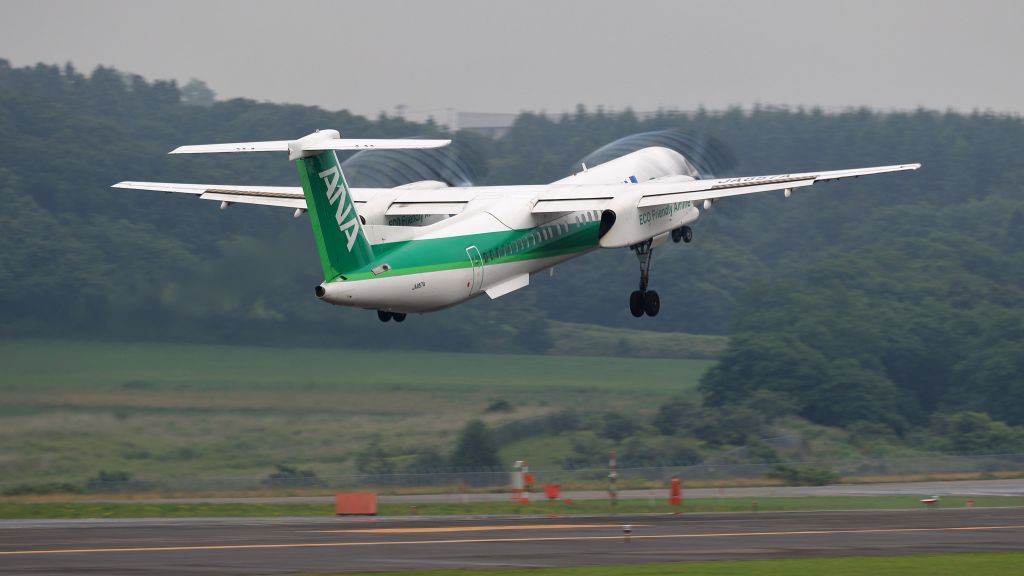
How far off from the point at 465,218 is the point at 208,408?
31358 millimetres

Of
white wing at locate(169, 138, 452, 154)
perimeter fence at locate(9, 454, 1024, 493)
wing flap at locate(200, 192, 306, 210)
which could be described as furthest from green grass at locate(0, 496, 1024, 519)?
white wing at locate(169, 138, 452, 154)

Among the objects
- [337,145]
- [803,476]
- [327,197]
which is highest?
[337,145]

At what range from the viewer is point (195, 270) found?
62.6m

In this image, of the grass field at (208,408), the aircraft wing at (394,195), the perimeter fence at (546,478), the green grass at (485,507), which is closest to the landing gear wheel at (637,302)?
the aircraft wing at (394,195)

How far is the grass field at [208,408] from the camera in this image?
6284 centimetres

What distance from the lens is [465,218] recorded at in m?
39.8

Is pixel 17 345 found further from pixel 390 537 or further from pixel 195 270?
pixel 390 537

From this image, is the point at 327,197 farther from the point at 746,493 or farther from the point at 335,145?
the point at 746,493

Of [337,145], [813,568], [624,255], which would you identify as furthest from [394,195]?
[624,255]

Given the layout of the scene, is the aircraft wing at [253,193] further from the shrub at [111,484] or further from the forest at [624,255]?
the shrub at [111,484]

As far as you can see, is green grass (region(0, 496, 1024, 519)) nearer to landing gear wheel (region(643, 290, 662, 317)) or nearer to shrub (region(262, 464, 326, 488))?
shrub (region(262, 464, 326, 488))

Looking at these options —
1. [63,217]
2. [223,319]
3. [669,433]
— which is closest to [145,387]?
[223,319]

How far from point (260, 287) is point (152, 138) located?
7335cm

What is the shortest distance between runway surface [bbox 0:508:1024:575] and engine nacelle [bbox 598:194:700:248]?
27.6 ft
